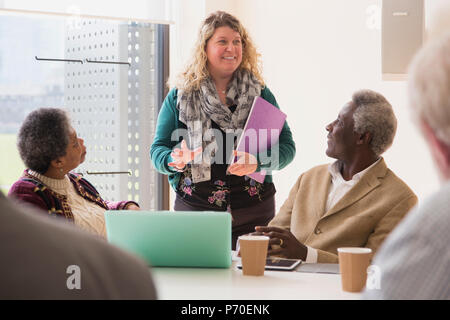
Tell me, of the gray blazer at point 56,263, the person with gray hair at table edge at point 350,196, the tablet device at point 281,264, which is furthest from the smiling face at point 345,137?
the gray blazer at point 56,263

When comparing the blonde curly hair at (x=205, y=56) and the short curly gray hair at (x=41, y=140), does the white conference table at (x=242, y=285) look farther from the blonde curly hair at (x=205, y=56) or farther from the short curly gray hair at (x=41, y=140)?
the blonde curly hair at (x=205, y=56)

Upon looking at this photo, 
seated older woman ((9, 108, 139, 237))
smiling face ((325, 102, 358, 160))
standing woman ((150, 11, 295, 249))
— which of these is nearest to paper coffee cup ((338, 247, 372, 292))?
smiling face ((325, 102, 358, 160))

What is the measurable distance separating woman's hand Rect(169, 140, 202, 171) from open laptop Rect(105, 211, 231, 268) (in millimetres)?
951

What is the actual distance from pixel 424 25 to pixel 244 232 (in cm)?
147

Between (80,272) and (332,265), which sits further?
(332,265)

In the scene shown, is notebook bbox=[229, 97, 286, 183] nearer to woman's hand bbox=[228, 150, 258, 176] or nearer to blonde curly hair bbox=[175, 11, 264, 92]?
woman's hand bbox=[228, 150, 258, 176]

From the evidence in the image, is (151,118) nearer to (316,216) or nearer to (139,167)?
(139,167)

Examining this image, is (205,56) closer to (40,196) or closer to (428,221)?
(40,196)

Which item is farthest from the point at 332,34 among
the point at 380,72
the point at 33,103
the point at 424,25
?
the point at 33,103

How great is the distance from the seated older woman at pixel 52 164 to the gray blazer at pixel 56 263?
1.83 meters

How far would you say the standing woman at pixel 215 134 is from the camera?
3.03 metres

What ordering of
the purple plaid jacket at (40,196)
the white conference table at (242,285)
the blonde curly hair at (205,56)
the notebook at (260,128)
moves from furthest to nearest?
the blonde curly hair at (205,56) < the notebook at (260,128) < the purple plaid jacket at (40,196) < the white conference table at (242,285)

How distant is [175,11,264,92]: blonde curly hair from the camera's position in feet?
10.3

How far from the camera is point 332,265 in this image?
2.06 meters
